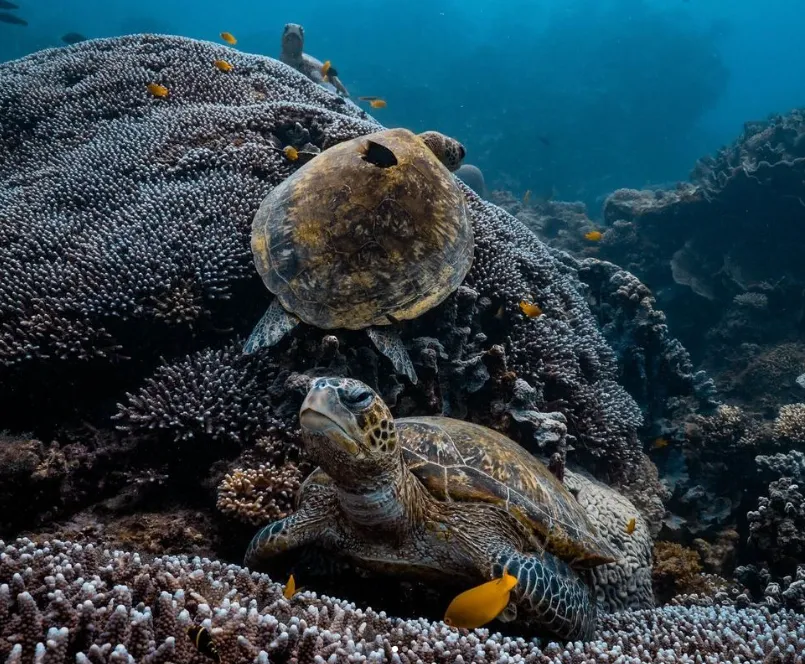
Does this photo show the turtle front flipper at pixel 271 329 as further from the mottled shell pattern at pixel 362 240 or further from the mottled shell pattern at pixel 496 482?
the mottled shell pattern at pixel 496 482

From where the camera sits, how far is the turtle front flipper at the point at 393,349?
3.58 meters

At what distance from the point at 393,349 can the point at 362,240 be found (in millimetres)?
871

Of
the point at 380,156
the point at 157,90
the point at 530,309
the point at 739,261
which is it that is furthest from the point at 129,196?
the point at 739,261

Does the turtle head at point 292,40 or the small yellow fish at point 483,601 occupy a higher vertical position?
the turtle head at point 292,40

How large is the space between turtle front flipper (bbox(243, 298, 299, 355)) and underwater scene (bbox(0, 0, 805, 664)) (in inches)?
1.0

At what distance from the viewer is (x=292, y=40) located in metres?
11.1

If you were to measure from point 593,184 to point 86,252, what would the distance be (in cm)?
3879

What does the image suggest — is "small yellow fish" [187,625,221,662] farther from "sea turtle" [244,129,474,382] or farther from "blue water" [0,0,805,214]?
"blue water" [0,0,805,214]

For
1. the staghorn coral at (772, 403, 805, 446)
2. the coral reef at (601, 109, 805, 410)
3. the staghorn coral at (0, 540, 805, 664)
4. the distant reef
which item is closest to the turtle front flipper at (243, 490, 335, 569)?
the staghorn coral at (0, 540, 805, 664)

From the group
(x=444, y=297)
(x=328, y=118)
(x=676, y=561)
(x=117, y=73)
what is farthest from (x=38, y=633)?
(x=117, y=73)

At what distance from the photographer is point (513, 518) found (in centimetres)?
256

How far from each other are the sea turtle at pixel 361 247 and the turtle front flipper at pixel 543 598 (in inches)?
62.2

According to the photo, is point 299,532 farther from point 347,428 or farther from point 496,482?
point 496,482

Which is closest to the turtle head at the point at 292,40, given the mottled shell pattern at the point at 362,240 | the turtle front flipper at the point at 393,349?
the mottled shell pattern at the point at 362,240
